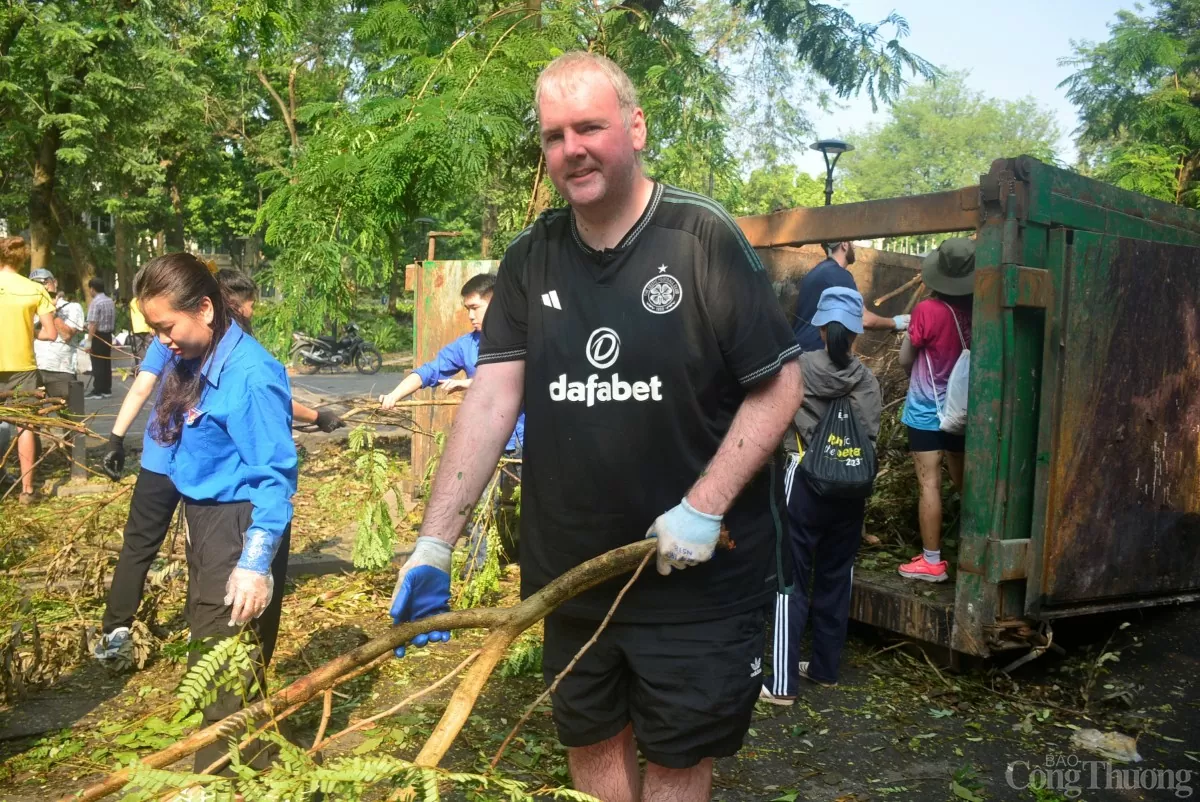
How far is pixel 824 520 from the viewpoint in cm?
477

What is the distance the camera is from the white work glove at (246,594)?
3037 millimetres

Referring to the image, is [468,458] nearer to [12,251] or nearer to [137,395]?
[137,395]

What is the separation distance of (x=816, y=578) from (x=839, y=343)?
1.19 metres

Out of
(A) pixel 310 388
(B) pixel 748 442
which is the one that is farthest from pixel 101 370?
(B) pixel 748 442

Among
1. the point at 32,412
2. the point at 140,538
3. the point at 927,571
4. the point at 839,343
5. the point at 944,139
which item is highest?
the point at 944,139

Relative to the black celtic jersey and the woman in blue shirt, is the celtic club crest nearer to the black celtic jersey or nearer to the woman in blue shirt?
the black celtic jersey

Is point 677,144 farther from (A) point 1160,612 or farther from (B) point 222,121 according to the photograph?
(B) point 222,121

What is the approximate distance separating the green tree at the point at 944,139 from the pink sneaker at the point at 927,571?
72.4 metres

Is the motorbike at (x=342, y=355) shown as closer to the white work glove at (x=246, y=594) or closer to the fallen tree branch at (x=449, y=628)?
the white work glove at (x=246, y=594)

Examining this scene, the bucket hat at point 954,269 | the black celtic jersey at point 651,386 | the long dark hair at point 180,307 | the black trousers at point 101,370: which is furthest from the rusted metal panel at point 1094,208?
the black trousers at point 101,370

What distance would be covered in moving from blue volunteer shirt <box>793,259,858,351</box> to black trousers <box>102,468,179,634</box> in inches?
128

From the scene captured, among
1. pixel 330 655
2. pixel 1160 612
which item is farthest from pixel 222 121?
pixel 1160 612

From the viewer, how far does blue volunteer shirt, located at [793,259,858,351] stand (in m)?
5.02

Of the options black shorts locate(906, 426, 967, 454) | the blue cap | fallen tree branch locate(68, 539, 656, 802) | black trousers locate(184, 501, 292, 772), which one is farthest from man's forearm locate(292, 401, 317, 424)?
black shorts locate(906, 426, 967, 454)
